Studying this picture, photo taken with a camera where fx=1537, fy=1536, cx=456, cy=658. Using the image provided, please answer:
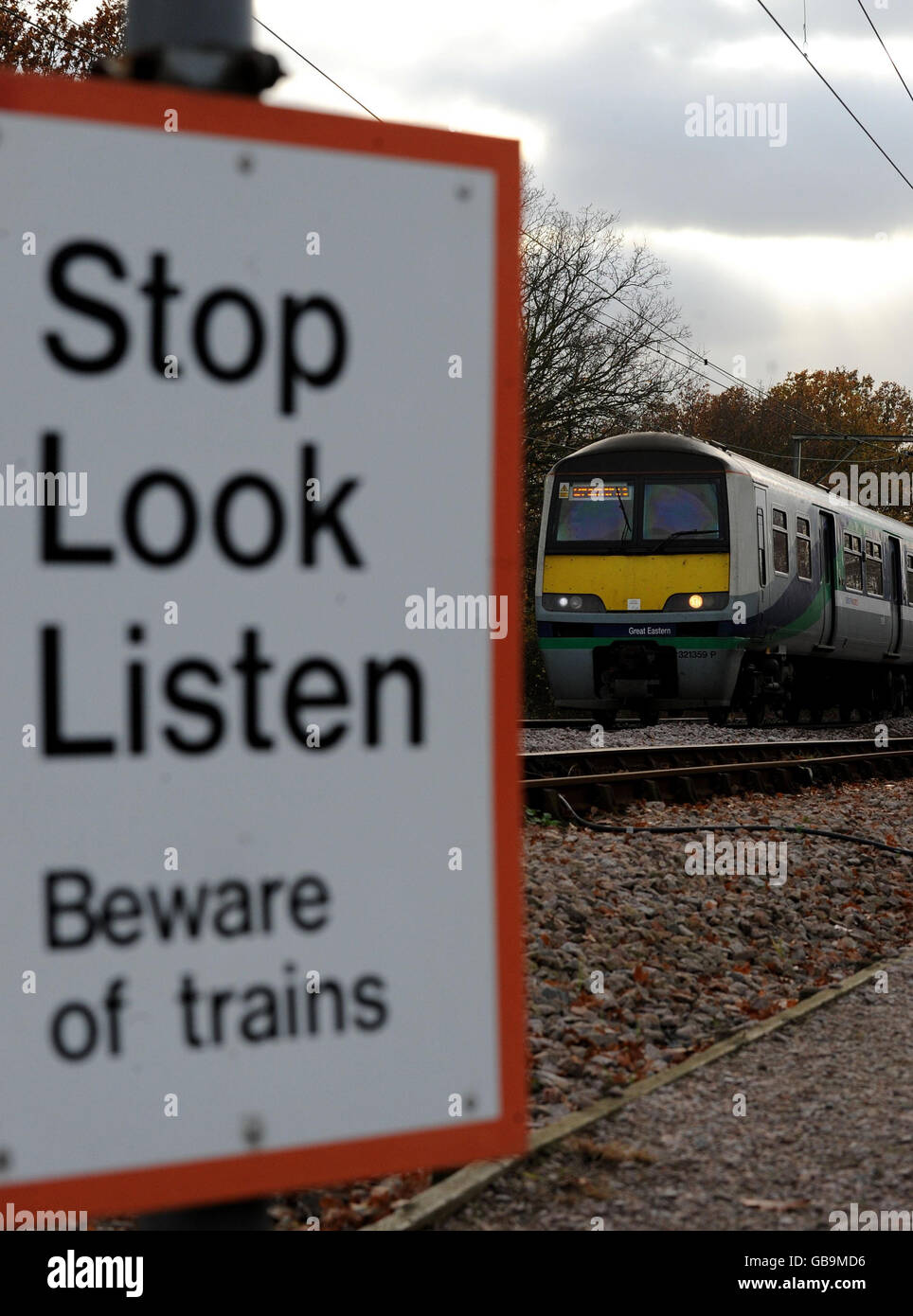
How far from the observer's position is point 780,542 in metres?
19.9

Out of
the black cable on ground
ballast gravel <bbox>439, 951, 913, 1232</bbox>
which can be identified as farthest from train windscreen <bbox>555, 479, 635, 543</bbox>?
ballast gravel <bbox>439, 951, 913, 1232</bbox>

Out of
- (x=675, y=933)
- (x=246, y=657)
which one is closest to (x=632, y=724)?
(x=675, y=933)

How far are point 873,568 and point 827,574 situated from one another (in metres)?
3.28

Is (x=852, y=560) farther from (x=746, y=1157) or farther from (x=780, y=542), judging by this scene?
(x=746, y=1157)

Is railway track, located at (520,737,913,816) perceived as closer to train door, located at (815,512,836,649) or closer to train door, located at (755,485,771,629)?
train door, located at (755,485,771,629)

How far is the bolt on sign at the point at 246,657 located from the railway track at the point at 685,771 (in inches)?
364

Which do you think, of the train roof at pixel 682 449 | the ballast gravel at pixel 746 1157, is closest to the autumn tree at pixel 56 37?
the train roof at pixel 682 449

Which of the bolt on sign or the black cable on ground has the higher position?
the bolt on sign

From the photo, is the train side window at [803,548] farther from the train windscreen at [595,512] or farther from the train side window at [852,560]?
the train windscreen at [595,512]

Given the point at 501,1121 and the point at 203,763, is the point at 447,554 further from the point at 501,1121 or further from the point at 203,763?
the point at 501,1121

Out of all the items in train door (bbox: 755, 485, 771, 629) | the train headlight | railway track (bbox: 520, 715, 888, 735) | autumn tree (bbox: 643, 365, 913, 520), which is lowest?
railway track (bbox: 520, 715, 888, 735)

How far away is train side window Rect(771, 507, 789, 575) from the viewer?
19594 millimetres

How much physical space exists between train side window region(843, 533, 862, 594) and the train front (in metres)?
5.35

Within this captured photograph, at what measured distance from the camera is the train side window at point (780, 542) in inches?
771
